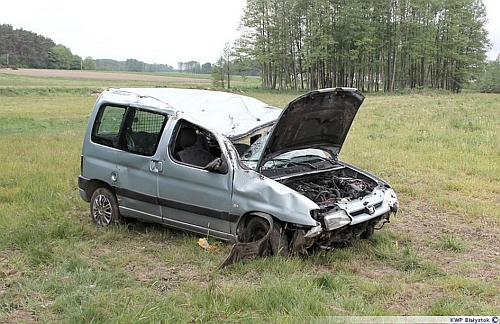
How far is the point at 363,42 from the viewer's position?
61438mm

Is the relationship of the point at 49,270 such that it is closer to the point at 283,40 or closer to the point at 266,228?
the point at 266,228

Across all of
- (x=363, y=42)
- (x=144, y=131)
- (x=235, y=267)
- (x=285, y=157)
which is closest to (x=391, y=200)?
(x=285, y=157)

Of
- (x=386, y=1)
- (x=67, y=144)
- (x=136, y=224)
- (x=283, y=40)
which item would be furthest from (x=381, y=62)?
(x=136, y=224)

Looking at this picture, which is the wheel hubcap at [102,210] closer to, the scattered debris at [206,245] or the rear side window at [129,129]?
the rear side window at [129,129]

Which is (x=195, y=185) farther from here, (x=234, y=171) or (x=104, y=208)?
(x=104, y=208)

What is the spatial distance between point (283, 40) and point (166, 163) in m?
62.4

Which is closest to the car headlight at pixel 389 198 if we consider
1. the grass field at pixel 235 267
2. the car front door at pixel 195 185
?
the grass field at pixel 235 267

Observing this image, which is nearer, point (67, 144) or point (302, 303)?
point (302, 303)

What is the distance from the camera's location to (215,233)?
6121 millimetres

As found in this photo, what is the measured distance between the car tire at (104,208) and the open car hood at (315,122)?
2.37 metres

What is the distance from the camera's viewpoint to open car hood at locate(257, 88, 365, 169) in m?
5.86

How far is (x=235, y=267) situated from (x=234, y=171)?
113 centimetres

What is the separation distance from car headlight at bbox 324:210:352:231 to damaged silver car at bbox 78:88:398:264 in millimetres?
12

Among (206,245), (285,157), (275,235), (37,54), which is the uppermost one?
(37,54)
